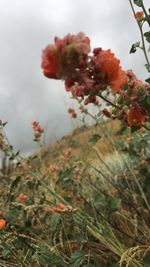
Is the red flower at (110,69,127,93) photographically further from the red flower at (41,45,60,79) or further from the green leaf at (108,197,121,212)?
the green leaf at (108,197,121,212)

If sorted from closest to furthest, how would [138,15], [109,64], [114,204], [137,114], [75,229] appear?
[109,64], [137,114], [138,15], [114,204], [75,229]

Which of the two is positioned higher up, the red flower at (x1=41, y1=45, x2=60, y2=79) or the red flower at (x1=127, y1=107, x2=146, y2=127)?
the red flower at (x1=41, y1=45, x2=60, y2=79)

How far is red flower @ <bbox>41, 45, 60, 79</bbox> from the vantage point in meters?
1.06

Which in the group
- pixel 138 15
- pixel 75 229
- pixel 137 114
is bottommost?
pixel 75 229

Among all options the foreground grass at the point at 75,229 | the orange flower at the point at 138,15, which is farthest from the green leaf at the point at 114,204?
the orange flower at the point at 138,15

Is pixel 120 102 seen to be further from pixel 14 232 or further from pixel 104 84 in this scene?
pixel 14 232

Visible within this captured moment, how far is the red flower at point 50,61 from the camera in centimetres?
106

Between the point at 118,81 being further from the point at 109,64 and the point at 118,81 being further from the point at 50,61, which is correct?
the point at 50,61

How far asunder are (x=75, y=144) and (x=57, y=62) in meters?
11.6

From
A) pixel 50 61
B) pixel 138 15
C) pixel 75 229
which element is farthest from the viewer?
pixel 75 229

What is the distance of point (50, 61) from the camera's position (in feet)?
3.51

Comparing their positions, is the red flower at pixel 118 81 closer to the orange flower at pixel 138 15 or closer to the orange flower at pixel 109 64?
the orange flower at pixel 109 64

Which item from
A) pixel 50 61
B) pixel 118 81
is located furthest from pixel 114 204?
pixel 50 61

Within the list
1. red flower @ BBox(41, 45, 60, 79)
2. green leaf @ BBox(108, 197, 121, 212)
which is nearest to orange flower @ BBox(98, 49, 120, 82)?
red flower @ BBox(41, 45, 60, 79)
